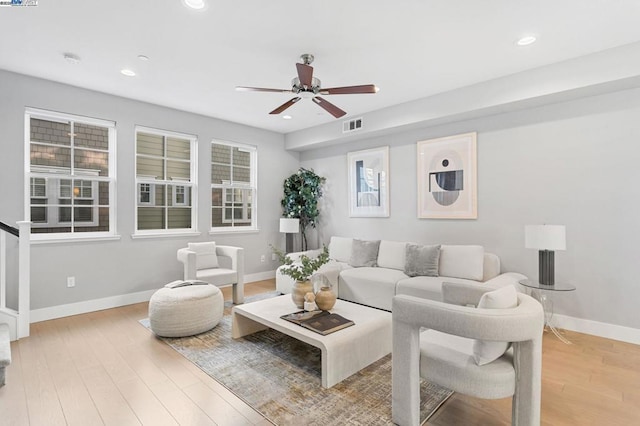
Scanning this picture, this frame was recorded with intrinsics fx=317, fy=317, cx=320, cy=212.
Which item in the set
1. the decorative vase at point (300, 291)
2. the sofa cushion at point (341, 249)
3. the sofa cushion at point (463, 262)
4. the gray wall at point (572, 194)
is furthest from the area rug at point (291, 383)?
the gray wall at point (572, 194)

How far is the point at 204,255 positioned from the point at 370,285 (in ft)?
8.06

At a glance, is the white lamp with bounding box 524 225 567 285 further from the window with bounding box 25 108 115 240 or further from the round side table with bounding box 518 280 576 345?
the window with bounding box 25 108 115 240

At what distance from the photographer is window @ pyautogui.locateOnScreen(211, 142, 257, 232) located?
5613mm

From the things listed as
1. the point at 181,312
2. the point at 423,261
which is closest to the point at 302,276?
the point at 181,312

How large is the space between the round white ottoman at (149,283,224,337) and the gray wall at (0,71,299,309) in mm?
1509

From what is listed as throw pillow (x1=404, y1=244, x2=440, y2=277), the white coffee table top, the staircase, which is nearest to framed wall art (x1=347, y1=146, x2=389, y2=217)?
throw pillow (x1=404, y1=244, x2=440, y2=277)

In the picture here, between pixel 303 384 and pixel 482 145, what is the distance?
144 inches

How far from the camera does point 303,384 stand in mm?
2426

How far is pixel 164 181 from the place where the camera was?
4973 mm

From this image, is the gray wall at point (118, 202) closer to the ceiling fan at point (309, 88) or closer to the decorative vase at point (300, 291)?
the ceiling fan at point (309, 88)

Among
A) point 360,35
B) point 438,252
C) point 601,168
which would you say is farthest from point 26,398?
point 601,168

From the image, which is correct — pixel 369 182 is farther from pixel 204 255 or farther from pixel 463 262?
pixel 204 255

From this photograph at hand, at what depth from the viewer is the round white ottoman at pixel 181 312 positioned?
322 cm

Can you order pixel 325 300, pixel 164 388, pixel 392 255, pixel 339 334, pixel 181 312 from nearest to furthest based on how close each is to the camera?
1. pixel 164 388
2. pixel 339 334
3. pixel 325 300
4. pixel 181 312
5. pixel 392 255
